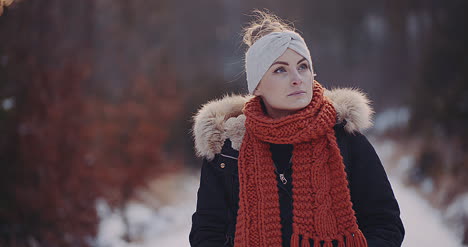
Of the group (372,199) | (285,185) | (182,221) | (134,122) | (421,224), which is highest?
(134,122)

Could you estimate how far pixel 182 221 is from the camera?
868 cm

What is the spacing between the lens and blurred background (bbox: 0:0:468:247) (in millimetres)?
5332

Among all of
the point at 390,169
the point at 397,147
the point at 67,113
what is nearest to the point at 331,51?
the point at 397,147

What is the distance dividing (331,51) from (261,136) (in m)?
18.2

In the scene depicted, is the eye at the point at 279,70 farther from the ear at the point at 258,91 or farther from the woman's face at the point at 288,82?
the ear at the point at 258,91

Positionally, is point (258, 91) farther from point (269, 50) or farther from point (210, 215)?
point (210, 215)

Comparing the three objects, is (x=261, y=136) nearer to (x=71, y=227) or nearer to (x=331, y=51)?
(x=71, y=227)

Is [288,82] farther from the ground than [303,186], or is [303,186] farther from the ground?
[288,82]

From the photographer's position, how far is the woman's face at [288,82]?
2.06m

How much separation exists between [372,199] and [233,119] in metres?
0.79

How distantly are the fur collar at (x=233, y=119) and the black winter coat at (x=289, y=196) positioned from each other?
0.11 ft

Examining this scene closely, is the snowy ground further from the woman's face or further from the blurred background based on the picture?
the woman's face

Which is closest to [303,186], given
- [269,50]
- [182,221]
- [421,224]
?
[269,50]

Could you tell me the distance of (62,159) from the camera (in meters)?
5.89
